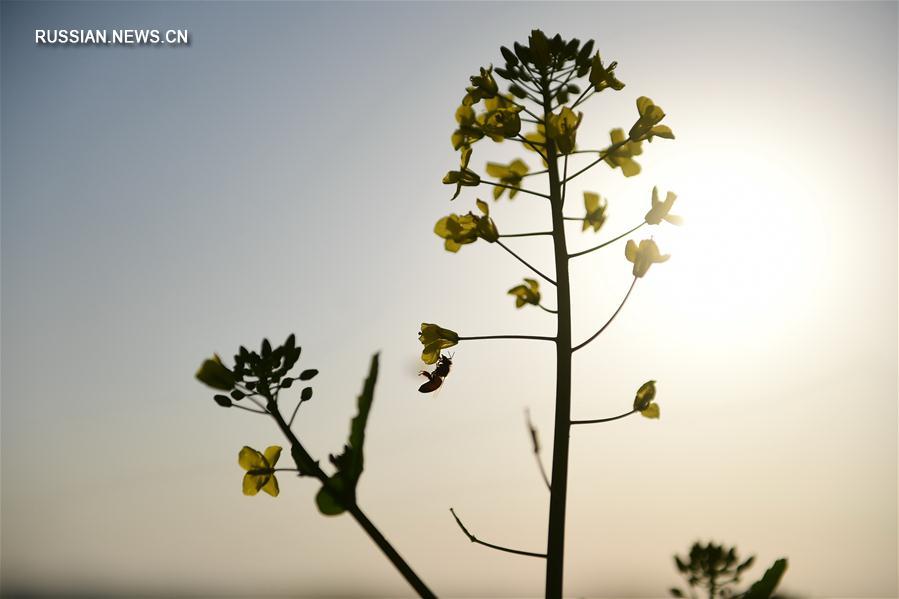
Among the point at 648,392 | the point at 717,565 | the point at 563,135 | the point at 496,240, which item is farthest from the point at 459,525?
the point at 717,565

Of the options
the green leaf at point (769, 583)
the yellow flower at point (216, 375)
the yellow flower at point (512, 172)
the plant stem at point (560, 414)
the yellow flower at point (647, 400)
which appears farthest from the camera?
the yellow flower at point (512, 172)

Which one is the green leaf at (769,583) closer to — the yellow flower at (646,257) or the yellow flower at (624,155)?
the yellow flower at (646,257)

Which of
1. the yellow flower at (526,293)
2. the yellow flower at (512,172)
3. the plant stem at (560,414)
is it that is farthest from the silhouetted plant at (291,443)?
the yellow flower at (512,172)

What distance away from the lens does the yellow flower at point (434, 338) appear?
2.84 m

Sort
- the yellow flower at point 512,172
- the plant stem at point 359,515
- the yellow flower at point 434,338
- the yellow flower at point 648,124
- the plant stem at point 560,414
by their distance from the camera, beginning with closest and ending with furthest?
the plant stem at point 359,515 → the plant stem at point 560,414 → the yellow flower at point 434,338 → the yellow flower at point 648,124 → the yellow flower at point 512,172

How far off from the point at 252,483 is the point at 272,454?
11cm

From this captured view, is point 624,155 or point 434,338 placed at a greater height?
point 624,155

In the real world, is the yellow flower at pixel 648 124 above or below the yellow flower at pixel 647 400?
above

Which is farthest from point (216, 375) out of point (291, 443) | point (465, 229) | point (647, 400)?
point (647, 400)

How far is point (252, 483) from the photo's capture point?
2162 mm

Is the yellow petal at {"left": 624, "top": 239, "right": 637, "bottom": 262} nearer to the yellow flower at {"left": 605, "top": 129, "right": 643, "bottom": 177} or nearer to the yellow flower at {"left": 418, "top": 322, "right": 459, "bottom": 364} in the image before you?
the yellow flower at {"left": 605, "top": 129, "right": 643, "bottom": 177}

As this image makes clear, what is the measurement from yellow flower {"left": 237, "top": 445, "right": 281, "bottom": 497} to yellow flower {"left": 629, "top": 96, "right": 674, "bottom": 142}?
209 centimetres

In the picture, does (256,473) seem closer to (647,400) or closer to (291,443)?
(291,443)

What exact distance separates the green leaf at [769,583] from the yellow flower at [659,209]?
1.56 m
